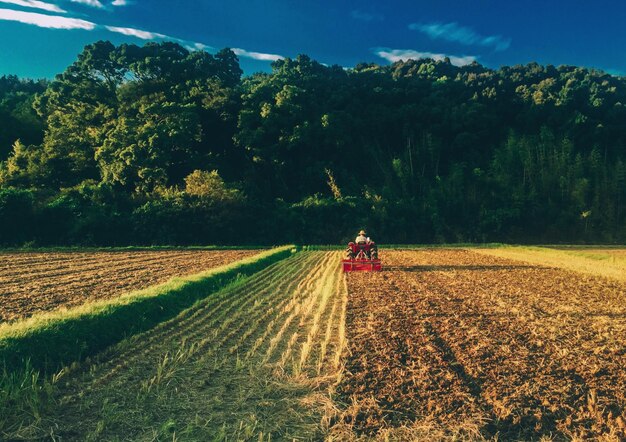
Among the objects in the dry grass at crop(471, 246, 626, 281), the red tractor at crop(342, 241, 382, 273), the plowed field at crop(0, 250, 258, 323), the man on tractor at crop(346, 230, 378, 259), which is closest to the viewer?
the plowed field at crop(0, 250, 258, 323)

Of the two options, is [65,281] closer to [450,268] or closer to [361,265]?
[361,265]

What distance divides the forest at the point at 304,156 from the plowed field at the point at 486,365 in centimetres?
2328

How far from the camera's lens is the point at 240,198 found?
31906mm

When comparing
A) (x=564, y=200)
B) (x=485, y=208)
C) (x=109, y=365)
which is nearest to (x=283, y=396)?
(x=109, y=365)

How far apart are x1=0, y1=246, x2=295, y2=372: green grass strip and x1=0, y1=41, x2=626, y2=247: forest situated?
2284cm

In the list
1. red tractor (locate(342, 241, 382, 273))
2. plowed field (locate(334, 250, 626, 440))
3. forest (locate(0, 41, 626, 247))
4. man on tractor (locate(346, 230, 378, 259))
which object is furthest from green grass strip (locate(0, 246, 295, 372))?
forest (locate(0, 41, 626, 247))

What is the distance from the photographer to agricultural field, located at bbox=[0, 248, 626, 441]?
12.0ft

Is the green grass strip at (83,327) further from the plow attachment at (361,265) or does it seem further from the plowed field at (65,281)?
the plow attachment at (361,265)

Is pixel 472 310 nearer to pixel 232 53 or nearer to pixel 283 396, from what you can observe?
pixel 283 396

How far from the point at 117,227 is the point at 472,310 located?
28.1m

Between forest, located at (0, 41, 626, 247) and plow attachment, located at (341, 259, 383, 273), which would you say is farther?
forest, located at (0, 41, 626, 247)

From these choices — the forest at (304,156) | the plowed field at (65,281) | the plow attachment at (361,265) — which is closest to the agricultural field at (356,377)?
the plowed field at (65,281)

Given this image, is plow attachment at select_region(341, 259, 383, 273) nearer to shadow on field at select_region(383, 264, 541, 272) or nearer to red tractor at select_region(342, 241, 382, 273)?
red tractor at select_region(342, 241, 382, 273)

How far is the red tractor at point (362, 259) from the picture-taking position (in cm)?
1481
